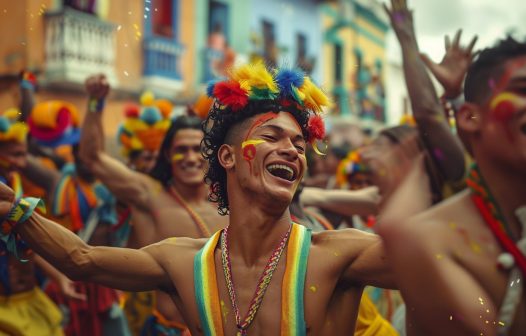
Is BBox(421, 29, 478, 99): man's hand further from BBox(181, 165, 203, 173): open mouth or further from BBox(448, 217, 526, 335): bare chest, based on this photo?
BBox(181, 165, 203, 173): open mouth

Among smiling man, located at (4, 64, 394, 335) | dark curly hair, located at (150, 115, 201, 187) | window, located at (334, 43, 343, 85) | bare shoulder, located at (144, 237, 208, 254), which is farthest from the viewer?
window, located at (334, 43, 343, 85)

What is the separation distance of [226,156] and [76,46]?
1117 centimetres

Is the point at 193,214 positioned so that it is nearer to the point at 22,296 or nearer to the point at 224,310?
the point at 22,296

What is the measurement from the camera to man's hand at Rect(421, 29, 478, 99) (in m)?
2.20

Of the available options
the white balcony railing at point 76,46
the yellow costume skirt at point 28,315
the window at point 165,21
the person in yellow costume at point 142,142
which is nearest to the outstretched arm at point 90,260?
the yellow costume skirt at point 28,315

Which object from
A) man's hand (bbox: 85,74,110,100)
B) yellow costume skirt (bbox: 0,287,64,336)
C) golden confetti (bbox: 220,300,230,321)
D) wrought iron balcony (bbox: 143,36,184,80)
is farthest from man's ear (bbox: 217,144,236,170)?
wrought iron balcony (bbox: 143,36,184,80)

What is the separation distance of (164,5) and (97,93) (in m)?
11.6

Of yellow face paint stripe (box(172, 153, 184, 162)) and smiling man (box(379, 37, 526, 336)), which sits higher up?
smiling man (box(379, 37, 526, 336))

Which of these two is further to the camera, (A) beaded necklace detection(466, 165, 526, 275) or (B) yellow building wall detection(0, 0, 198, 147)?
(B) yellow building wall detection(0, 0, 198, 147)

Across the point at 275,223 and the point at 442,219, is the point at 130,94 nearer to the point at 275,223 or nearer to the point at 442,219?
the point at 275,223

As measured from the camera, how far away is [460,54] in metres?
2.25

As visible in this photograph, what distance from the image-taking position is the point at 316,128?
9.72 feet

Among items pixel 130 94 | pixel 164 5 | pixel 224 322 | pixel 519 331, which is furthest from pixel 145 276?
pixel 164 5

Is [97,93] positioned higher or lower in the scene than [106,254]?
higher
